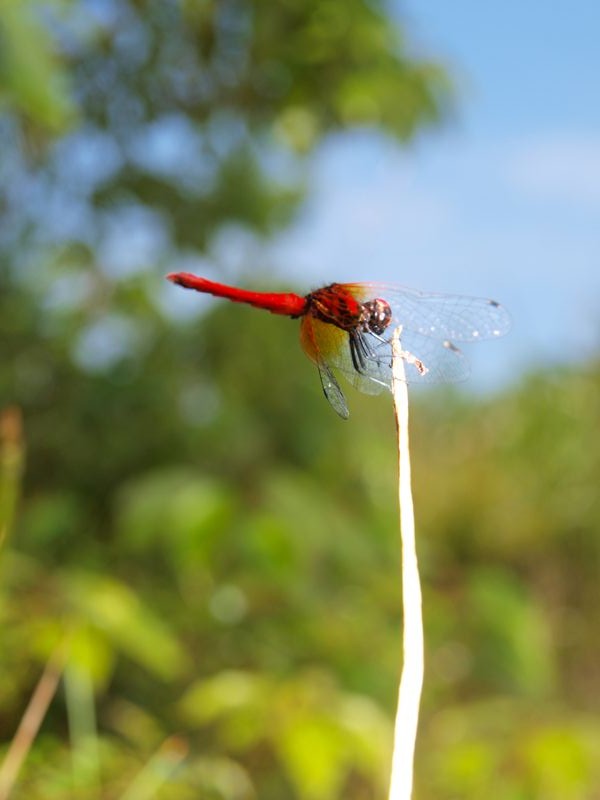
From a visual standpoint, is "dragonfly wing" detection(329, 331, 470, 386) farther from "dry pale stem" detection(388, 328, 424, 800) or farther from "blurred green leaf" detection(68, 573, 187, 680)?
"blurred green leaf" detection(68, 573, 187, 680)

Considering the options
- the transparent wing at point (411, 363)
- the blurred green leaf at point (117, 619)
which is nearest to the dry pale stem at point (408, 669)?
the transparent wing at point (411, 363)

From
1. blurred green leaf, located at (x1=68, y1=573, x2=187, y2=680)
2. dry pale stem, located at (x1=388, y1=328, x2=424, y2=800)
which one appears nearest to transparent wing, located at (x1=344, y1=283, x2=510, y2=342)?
dry pale stem, located at (x1=388, y1=328, x2=424, y2=800)

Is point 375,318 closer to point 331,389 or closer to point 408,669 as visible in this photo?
point 331,389

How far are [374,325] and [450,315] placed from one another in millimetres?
76

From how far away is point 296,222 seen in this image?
2336mm

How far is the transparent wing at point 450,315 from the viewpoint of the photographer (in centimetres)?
51

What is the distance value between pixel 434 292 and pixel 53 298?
1.61 metres

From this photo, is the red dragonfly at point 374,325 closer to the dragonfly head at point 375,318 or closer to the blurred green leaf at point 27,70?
the dragonfly head at point 375,318

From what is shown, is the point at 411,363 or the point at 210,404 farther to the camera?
the point at 210,404

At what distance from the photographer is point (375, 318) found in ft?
1.55

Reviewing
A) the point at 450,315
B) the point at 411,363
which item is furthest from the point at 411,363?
the point at 450,315

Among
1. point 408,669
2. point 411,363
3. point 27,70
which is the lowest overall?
point 408,669

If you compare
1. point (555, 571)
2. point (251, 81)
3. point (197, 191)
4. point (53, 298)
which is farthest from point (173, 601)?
point (555, 571)

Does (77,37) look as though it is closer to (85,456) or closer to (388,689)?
(85,456)
